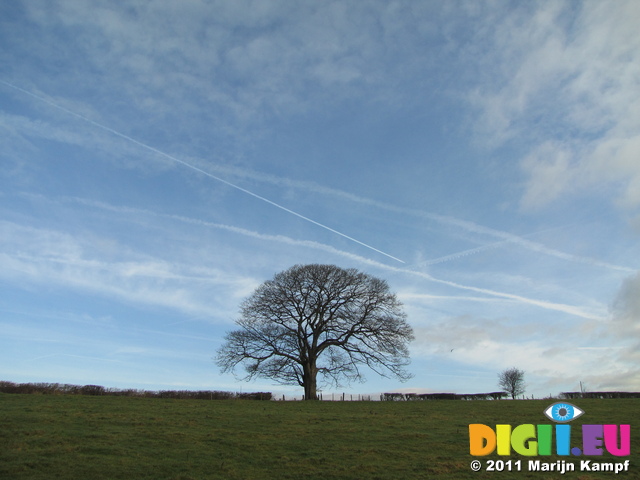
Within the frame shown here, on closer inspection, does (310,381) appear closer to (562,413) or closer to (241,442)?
(562,413)

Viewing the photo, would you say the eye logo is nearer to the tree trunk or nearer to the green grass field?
the green grass field

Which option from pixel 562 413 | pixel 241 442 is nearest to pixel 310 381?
pixel 562 413

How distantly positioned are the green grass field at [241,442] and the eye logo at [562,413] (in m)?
0.69

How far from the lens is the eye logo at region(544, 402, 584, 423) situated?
28047mm

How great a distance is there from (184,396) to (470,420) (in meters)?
24.6

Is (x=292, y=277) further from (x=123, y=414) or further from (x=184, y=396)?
(x=123, y=414)

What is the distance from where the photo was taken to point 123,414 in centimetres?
2639

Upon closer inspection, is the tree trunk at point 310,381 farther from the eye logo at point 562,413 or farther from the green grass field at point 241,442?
the eye logo at point 562,413

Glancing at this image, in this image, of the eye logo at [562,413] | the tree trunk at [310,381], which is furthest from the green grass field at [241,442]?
the tree trunk at [310,381]

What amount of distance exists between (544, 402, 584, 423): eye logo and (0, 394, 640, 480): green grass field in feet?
2.28

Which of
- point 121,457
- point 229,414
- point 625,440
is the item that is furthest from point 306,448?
point 625,440

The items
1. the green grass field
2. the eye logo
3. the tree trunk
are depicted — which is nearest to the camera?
the green grass field

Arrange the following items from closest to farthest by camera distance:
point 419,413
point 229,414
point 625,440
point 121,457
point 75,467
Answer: point 75,467 < point 121,457 < point 625,440 < point 229,414 < point 419,413

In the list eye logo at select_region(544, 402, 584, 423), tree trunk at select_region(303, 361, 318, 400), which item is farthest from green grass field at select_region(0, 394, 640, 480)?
tree trunk at select_region(303, 361, 318, 400)
